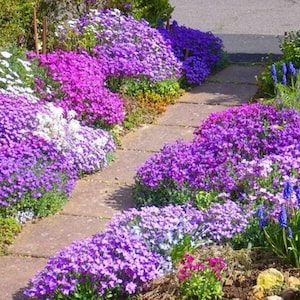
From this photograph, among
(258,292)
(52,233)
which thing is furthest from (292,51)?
(258,292)

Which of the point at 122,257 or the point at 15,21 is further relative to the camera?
the point at 15,21

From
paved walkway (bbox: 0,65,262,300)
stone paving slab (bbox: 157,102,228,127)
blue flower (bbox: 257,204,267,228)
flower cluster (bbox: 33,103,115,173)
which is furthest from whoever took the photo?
stone paving slab (bbox: 157,102,228,127)

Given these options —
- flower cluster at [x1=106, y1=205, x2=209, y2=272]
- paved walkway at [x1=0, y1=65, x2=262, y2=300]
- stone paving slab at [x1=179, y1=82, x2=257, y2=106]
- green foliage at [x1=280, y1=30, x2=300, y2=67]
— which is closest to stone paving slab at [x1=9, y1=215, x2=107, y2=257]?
paved walkway at [x1=0, y1=65, x2=262, y2=300]

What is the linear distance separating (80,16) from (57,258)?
19.2ft

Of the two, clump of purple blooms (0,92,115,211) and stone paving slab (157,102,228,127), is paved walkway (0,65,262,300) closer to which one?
stone paving slab (157,102,228,127)

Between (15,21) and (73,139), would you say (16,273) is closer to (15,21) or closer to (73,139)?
(73,139)

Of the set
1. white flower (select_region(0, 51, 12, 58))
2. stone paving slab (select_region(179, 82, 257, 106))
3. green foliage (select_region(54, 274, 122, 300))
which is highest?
white flower (select_region(0, 51, 12, 58))

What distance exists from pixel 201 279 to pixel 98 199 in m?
2.23

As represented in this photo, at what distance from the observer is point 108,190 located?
6.82 meters

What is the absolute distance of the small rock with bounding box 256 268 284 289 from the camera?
4.57m

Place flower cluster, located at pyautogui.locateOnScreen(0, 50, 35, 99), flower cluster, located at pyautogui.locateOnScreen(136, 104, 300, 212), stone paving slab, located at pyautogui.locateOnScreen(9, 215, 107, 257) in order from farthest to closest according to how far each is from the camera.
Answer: flower cluster, located at pyautogui.locateOnScreen(0, 50, 35, 99)
flower cluster, located at pyautogui.locateOnScreen(136, 104, 300, 212)
stone paving slab, located at pyautogui.locateOnScreen(9, 215, 107, 257)

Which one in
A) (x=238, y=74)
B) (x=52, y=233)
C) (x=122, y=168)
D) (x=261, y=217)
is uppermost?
(x=238, y=74)

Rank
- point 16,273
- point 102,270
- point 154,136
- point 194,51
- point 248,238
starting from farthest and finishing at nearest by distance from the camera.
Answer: point 194,51, point 154,136, point 16,273, point 248,238, point 102,270

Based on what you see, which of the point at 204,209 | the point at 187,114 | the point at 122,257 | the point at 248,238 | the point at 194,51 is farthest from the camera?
the point at 194,51
